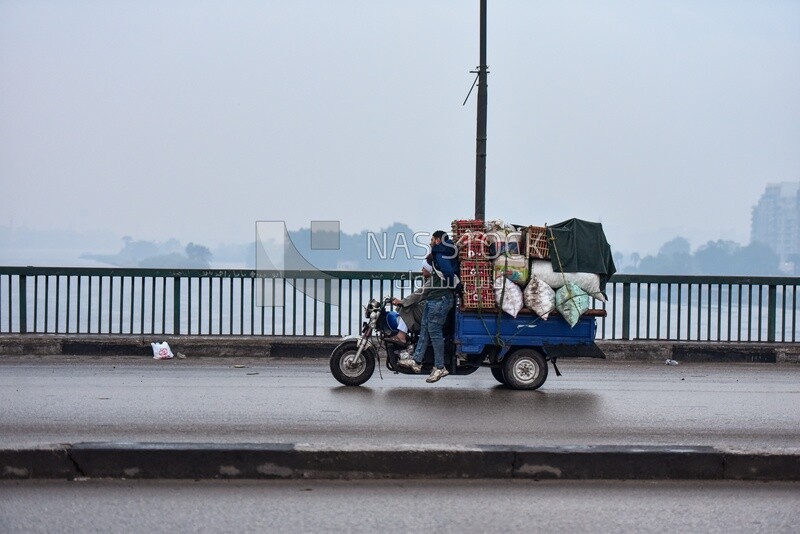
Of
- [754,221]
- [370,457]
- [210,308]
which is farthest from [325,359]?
[754,221]

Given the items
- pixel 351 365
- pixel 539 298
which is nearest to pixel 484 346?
pixel 539 298

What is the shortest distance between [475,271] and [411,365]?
1261 millimetres

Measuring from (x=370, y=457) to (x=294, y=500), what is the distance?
2.65 ft

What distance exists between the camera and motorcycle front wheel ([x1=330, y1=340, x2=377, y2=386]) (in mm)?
12086

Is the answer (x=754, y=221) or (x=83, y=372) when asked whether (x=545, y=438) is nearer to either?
(x=83, y=372)

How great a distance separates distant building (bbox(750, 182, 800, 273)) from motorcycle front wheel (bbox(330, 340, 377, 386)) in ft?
83.7

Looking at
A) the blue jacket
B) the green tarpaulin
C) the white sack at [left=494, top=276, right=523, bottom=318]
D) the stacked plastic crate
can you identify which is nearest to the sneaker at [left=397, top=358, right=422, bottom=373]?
the stacked plastic crate

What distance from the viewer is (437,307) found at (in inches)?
475

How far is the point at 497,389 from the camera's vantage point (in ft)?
39.9

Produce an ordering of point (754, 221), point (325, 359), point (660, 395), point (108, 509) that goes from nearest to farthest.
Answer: point (108, 509), point (660, 395), point (325, 359), point (754, 221)

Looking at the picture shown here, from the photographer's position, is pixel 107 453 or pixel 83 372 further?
pixel 83 372

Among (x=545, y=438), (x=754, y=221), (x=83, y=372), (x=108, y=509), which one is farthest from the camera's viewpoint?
(x=754, y=221)

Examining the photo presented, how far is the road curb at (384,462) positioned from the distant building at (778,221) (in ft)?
94.7

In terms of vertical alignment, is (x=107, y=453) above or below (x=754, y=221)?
below
